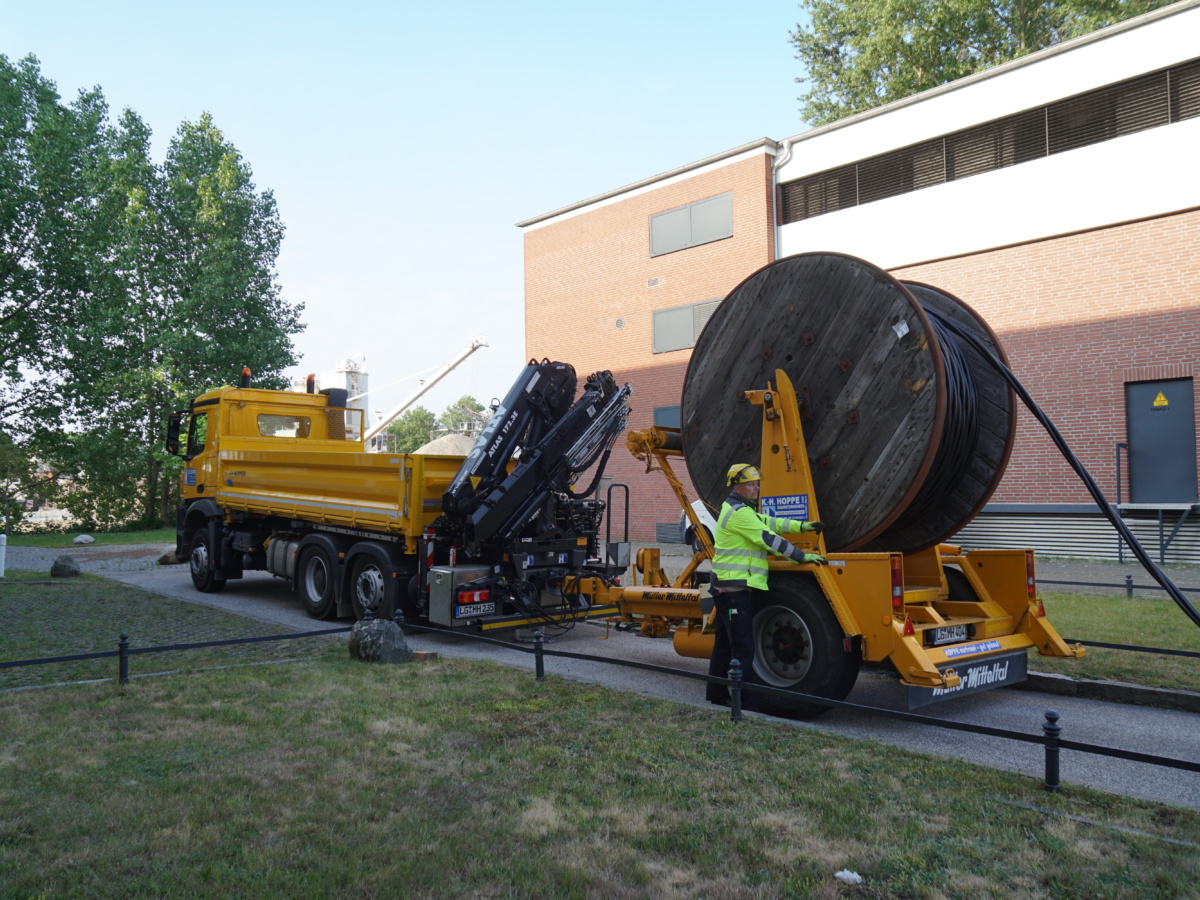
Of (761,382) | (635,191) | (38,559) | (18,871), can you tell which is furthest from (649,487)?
(18,871)

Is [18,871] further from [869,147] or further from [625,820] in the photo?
[869,147]

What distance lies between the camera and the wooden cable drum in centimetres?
628

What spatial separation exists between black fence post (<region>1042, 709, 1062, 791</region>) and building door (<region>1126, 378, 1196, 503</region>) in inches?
567

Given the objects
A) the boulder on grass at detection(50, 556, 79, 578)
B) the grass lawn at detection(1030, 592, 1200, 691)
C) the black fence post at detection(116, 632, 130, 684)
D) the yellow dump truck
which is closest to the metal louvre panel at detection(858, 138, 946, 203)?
the grass lawn at detection(1030, 592, 1200, 691)

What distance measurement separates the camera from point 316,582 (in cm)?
1145

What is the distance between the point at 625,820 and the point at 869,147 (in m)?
19.8

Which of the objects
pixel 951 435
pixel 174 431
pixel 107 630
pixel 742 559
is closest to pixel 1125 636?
pixel 951 435

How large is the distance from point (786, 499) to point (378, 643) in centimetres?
390

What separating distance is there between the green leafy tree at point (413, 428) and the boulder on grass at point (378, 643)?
92471 millimetres

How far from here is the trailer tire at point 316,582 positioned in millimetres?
11031

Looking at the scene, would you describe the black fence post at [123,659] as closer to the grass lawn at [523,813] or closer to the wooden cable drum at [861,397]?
the grass lawn at [523,813]

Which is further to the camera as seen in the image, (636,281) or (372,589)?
(636,281)

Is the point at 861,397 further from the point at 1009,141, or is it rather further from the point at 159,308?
the point at 159,308

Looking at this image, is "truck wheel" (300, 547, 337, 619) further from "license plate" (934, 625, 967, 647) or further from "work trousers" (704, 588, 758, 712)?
"license plate" (934, 625, 967, 647)
